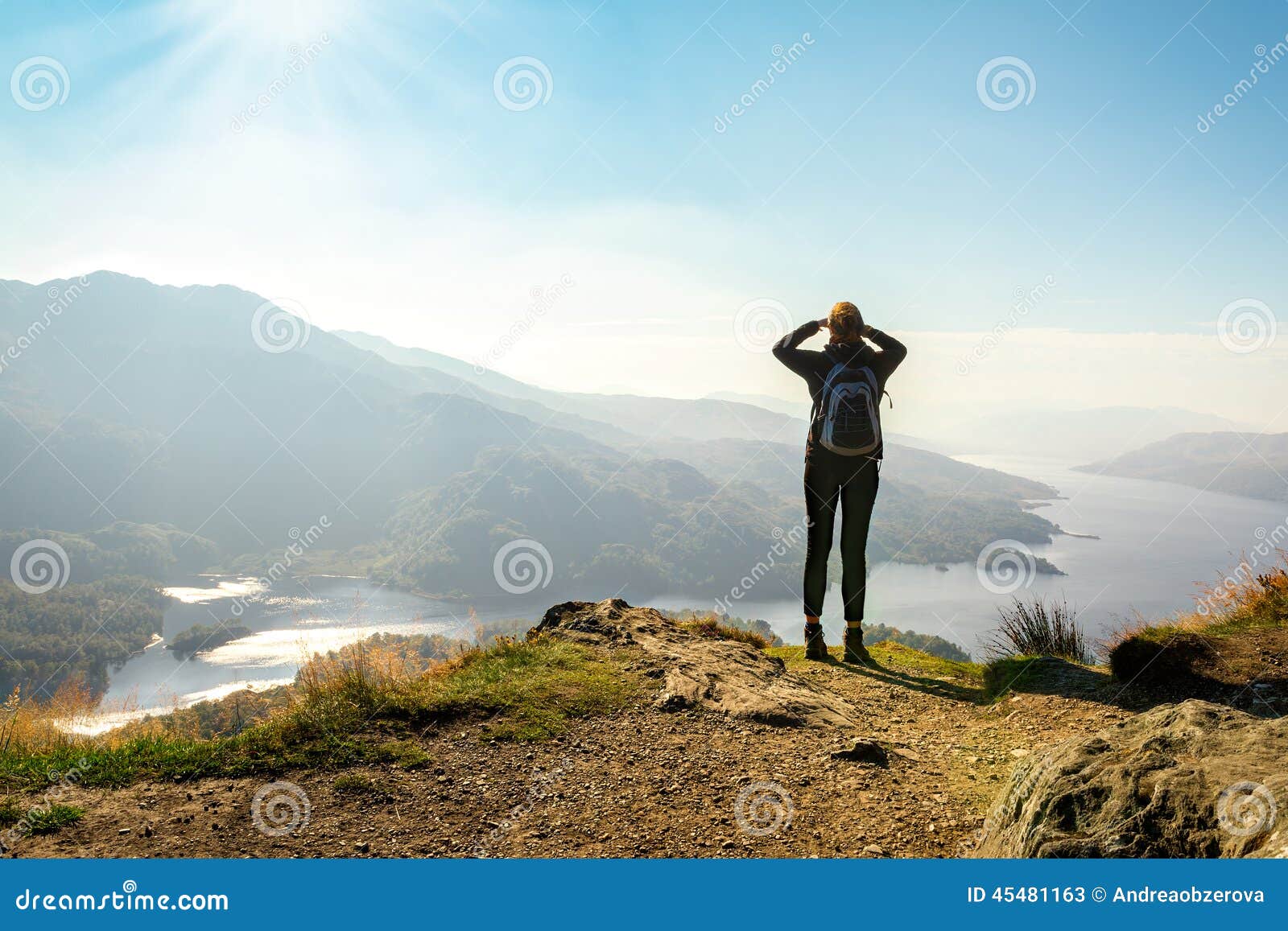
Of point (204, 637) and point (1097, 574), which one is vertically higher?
point (1097, 574)

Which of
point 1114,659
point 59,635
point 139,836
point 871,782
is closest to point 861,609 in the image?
point 1114,659

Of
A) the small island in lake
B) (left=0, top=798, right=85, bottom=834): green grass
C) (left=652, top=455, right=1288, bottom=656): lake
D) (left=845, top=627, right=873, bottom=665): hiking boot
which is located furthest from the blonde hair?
the small island in lake

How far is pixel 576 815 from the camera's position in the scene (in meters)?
4.04

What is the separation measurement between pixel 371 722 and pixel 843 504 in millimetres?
5529

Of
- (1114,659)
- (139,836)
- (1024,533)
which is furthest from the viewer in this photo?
(1024,533)

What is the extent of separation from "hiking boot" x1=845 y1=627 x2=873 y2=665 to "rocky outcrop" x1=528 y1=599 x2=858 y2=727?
1.52 metres

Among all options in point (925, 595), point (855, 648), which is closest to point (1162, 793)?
point (855, 648)

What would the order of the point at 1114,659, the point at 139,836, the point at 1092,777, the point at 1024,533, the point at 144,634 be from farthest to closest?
1. the point at 1024,533
2. the point at 144,634
3. the point at 1114,659
4. the point at 139,836
5. the point at 1092,777

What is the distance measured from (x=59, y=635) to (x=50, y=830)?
149295 millimetres

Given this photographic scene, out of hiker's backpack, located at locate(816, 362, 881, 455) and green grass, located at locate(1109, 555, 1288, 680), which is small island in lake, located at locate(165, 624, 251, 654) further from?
green grass, located at locate(1109, 555, 1288, 680)

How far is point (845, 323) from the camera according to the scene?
7.88 meters

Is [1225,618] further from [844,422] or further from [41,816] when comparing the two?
[41,816]

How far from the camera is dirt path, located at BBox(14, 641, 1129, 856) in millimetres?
3686

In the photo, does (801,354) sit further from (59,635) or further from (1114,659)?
(59,635)
